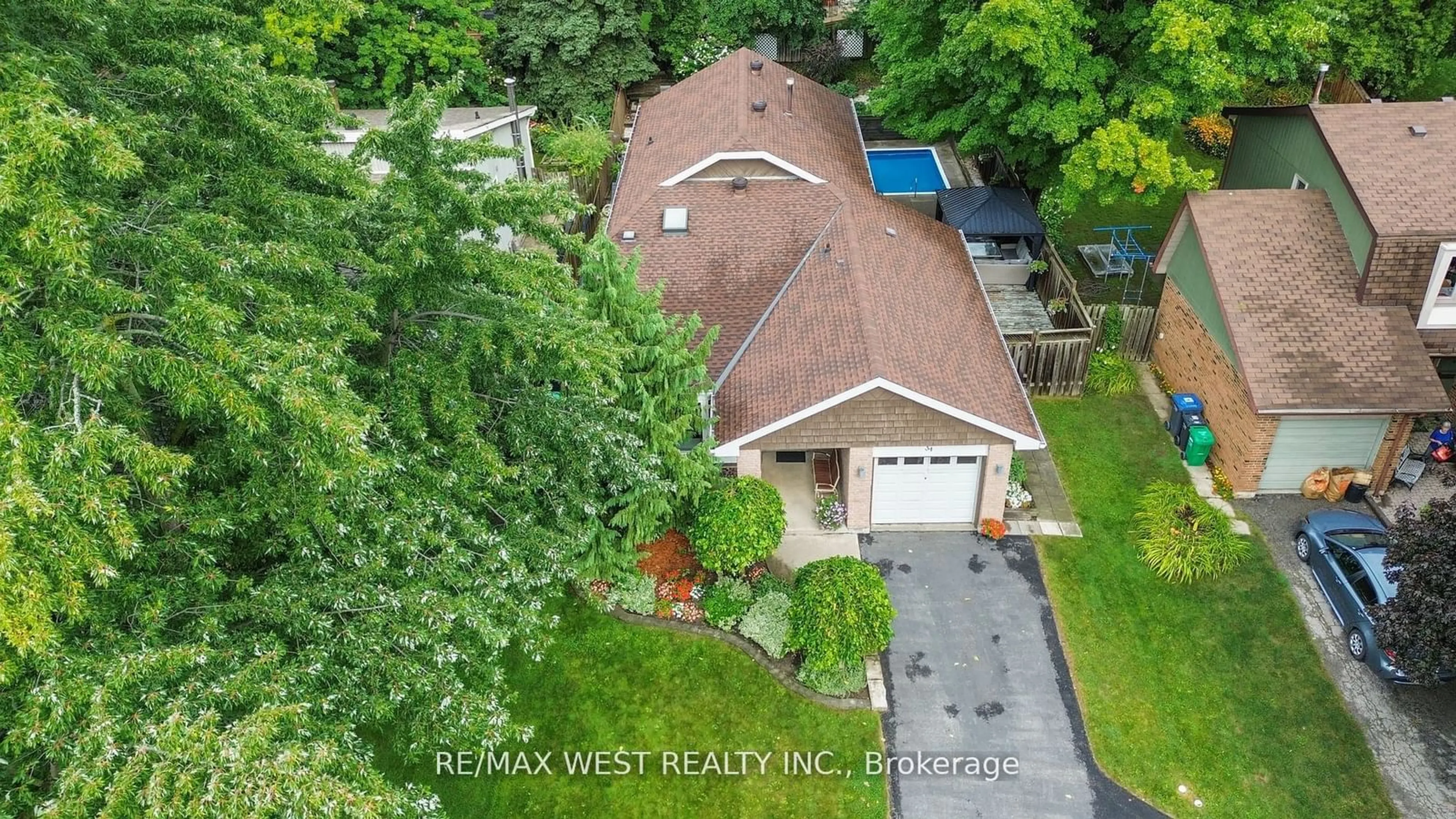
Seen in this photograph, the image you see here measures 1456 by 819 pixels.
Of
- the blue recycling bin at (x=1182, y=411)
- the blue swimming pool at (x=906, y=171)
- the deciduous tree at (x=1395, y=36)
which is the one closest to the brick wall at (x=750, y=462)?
the blue recycling bin at (x=1182, y=411)

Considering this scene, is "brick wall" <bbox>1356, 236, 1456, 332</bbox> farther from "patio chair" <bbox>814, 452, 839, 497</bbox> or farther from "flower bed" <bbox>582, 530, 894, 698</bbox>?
"flower bed" <bbox>582, 530, 894, 698</bbox>

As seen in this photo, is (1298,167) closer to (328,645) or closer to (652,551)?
(652,551)

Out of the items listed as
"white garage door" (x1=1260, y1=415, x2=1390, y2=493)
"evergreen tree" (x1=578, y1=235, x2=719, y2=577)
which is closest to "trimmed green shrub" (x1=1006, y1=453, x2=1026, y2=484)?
"white garage door" (x1=1260, y1=415, x2=1390, y2=493)

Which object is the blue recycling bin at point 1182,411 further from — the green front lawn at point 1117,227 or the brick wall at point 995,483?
the green front lawn at point 1117,227

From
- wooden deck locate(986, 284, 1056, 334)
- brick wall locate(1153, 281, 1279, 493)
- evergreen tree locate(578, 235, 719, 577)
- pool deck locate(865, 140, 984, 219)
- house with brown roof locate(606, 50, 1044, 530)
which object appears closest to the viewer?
evergreen tree locate(578, 235, 719, 577)

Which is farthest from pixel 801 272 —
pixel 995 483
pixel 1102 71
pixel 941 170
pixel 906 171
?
pixel 941 170

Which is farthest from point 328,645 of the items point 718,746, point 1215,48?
point 1215,48
